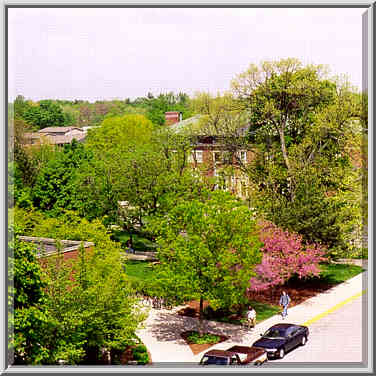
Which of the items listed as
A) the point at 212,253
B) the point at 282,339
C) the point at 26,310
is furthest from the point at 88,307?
the point at 282,339

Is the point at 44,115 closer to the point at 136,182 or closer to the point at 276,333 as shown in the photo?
the point at 136,182

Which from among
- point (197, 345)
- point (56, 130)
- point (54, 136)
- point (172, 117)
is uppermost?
point (172, 117)

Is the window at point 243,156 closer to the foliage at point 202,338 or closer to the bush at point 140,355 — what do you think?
the foliage at point 202,338

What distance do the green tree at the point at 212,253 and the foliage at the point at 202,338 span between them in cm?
22

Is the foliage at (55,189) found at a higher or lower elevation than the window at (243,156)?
lower

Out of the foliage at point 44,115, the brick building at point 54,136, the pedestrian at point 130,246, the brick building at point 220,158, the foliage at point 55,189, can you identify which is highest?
the foliage at point 44,115

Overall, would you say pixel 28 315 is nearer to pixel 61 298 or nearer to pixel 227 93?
pixel 61 298

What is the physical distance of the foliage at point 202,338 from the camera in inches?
619

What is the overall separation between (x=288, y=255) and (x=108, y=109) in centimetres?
3289

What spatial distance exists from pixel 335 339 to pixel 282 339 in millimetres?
1547

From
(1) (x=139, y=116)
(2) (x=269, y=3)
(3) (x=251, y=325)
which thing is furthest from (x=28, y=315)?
(1) (x=139, y=116)

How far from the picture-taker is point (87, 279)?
12.5 metres

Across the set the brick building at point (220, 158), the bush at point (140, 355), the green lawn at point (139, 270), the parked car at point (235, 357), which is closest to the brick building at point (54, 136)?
the brick building at point (220, 158)

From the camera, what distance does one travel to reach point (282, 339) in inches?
574
